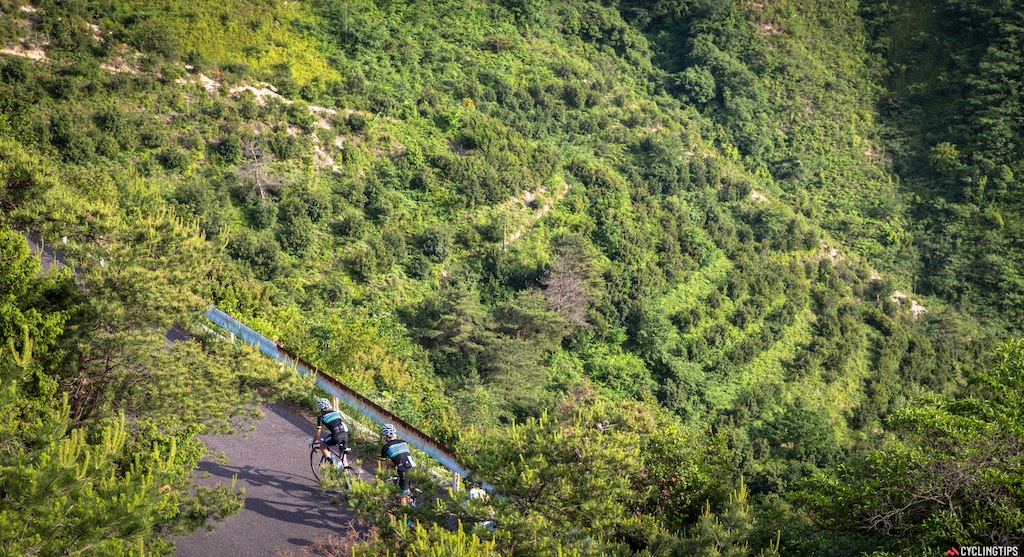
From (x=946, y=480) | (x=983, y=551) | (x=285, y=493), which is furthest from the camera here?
(x=285, y=493)

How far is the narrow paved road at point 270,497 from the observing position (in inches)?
412

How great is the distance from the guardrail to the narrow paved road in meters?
0.88

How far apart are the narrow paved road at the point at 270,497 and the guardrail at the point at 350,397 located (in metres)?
0.88

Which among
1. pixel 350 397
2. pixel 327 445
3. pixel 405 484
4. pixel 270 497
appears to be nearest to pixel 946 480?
pixel 405 484

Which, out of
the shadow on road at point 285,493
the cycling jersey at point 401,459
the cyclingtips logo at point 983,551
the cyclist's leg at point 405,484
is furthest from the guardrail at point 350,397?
the cyclingtips logo at point 983,551

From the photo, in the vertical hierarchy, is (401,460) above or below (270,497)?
above

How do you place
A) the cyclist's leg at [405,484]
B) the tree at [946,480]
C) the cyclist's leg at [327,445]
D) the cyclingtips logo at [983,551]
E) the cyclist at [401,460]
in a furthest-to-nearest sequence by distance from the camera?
the cyclist's leg at [327,445], the cyclist at [401,460], the cyclist's leg at [405,484], the tree at [946,480], the cyclingtips logo at [983,551]

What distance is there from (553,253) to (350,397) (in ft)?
75.2

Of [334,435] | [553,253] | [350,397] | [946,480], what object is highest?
[946,480]

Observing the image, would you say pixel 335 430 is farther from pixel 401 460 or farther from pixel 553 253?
pixel 553 253

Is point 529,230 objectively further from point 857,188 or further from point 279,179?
point 857,188

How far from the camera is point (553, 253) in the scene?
35125 millimetres

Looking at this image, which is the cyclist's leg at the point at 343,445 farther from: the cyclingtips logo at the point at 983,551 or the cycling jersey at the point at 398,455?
the cyclingtips logo at the point at 983,551

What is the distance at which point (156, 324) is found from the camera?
12.3m
